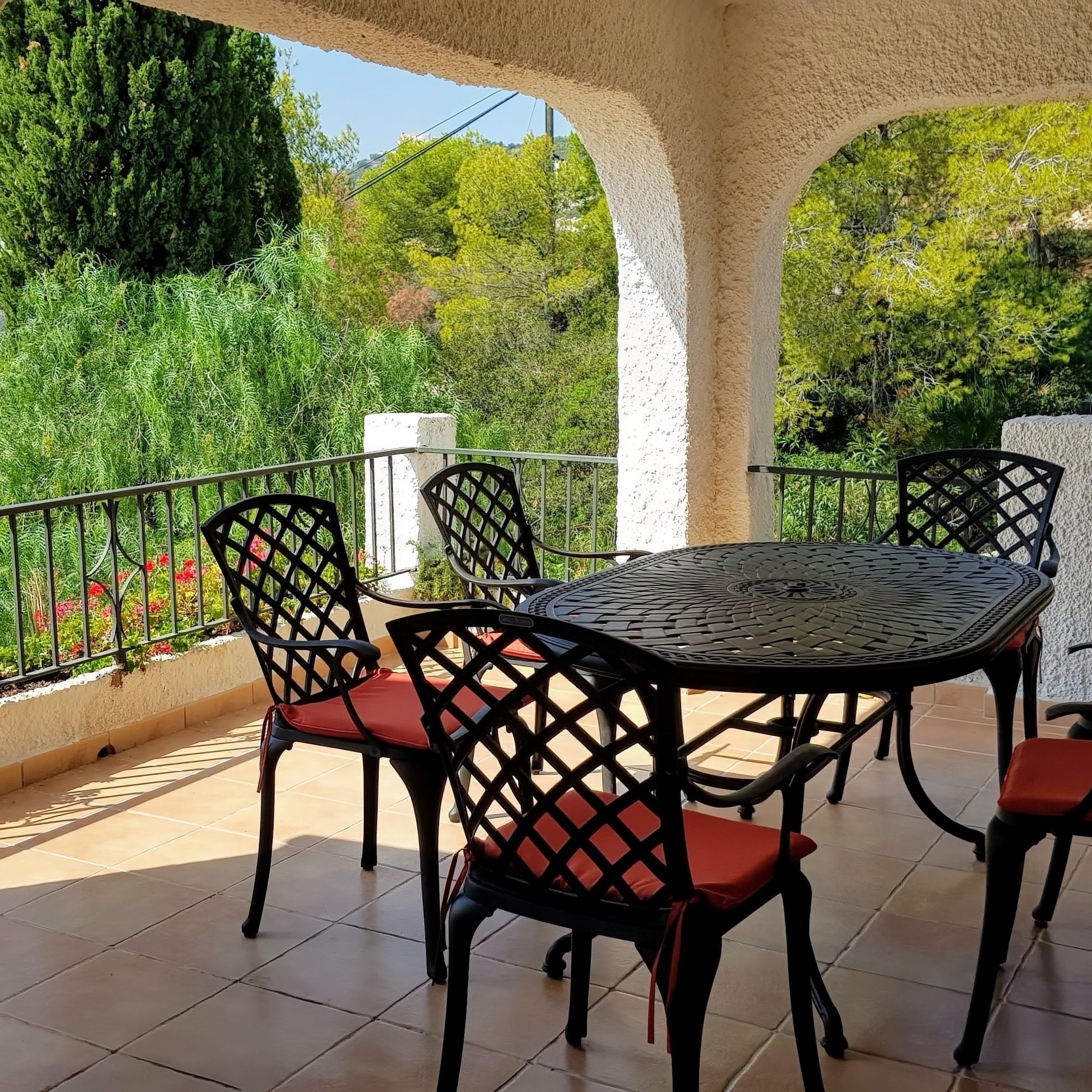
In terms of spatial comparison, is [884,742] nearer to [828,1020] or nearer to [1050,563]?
[1050,563]

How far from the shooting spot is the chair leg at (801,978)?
6.38 feet

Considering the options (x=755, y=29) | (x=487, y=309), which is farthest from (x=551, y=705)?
(x=487, y=309)

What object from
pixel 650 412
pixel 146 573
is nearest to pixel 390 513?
pixel 650 412

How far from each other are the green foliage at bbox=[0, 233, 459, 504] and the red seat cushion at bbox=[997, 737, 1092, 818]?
665 centimetres

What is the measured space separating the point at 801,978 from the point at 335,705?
1.17m

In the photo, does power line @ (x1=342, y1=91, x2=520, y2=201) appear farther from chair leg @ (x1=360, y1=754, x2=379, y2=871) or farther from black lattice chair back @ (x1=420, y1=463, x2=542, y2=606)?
chair leg @ (x1=360, y1=754, x2=379, y2=871)

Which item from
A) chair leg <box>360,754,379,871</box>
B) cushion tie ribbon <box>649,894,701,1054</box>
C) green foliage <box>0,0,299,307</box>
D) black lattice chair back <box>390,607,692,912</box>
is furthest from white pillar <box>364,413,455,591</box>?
green foliage <box>0,0,299,307</box>

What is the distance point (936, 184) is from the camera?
12117mm

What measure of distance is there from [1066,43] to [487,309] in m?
11.2

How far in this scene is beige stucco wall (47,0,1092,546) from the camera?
372 centimetres

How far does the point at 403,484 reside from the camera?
17.2 feet

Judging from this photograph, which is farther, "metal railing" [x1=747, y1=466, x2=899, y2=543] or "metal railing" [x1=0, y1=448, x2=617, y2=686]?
"metal railing" [x1=747, y1=466, x2=899, y2=543]

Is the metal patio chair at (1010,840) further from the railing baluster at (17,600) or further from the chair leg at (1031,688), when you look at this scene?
the railing baluster at (17,600)

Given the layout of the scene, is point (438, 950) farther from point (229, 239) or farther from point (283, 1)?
point (229, 239)
